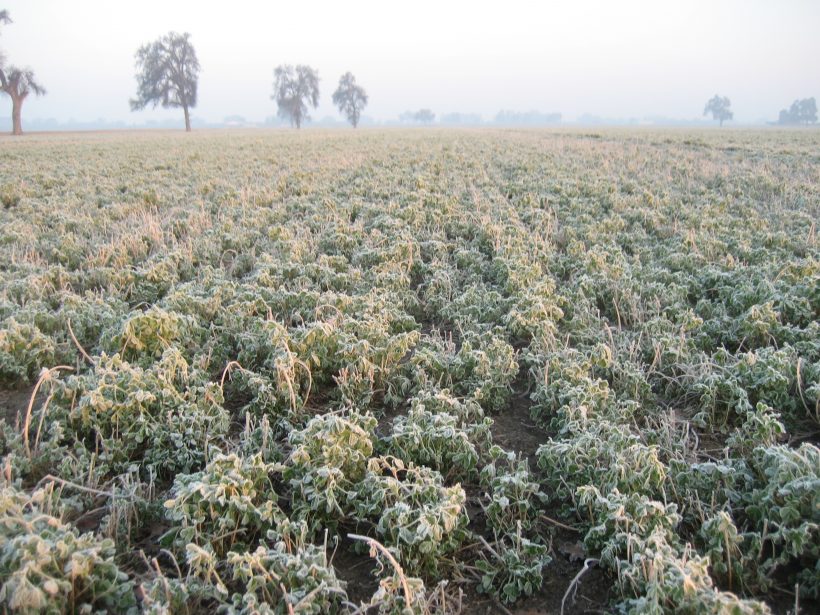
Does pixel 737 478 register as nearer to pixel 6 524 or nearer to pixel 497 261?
pixel 6 524

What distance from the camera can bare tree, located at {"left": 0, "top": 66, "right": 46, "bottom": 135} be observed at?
177 ft

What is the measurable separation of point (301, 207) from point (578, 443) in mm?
10286

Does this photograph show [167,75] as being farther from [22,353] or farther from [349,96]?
[22,353]

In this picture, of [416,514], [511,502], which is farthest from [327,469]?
[511,502]

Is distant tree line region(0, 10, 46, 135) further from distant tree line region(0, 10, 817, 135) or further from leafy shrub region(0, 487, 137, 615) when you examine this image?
leafy shrub region(0, 487, 137, 615)

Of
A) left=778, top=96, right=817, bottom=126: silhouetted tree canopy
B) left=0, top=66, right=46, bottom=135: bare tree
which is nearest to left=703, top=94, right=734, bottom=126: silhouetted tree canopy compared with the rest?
left=778, top=96, right=817, bottom=126: silhouetted tree canopy

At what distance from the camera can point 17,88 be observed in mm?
54656

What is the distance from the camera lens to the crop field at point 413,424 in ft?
8.73

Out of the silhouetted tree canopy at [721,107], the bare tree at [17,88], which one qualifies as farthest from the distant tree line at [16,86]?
the silhouetted tree canopy at [721,107]

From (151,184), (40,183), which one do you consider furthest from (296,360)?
(40,183)

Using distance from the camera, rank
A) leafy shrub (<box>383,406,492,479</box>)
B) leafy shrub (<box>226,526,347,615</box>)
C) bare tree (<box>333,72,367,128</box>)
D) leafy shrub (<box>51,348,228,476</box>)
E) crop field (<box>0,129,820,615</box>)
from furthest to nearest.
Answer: bare tree (<box>333,72,367,128</box>) < leafy shrub (<box>51,348,228,476</box>) < leafy shrub (<box>383,406,492,479</box>) < crop field (<box>0,129,820,615</box>) < leafy shrub (<box>226,526,347,615</box>)

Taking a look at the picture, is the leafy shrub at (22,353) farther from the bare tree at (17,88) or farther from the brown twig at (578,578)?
the bare tree at (17,88)

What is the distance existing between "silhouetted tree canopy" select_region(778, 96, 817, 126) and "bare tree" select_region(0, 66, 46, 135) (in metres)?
182

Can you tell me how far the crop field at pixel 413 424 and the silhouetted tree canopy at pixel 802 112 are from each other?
183944 mm
